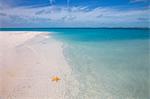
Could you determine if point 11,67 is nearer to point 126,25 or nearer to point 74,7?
point 74,7

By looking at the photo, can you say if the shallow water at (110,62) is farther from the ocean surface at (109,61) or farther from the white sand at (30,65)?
the white sand at (30,65)

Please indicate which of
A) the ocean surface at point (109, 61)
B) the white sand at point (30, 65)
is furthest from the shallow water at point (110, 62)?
the white sand at point (30, 65)

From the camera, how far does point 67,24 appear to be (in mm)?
1401

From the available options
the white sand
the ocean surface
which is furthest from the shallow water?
the white sand

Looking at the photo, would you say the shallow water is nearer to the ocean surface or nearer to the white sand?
the ocean surface

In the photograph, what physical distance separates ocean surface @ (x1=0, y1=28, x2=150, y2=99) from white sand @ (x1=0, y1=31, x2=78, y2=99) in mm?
93

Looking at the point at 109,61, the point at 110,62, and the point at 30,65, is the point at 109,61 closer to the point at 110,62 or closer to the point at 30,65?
the point at 110,62

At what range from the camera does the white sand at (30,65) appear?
140cm

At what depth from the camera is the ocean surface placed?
4.39ft

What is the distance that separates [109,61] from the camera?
4.55ft

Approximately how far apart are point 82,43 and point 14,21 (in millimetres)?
579

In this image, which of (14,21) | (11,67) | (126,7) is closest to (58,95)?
(11,67)

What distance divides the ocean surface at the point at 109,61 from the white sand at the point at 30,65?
93 millimetres

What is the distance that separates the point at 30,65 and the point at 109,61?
0.64m
